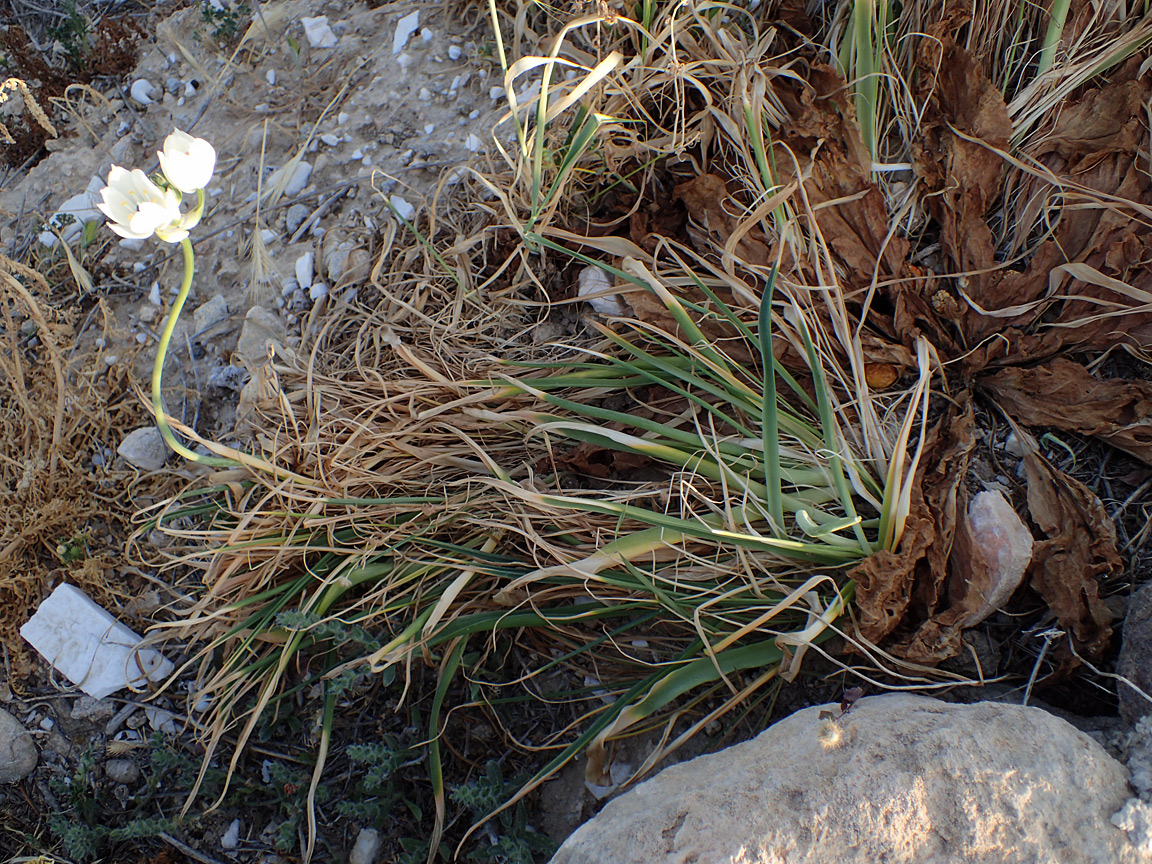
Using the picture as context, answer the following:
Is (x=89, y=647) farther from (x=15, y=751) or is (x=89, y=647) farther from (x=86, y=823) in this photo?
(x=86, y=823)

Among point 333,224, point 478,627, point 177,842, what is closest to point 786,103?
point 333,224

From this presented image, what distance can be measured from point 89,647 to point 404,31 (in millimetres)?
2067

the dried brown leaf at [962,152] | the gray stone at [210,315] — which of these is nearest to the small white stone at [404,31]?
the gray stone at [210,315]

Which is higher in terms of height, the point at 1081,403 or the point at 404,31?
the point at 404,31

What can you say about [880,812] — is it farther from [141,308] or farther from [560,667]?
[141,308]

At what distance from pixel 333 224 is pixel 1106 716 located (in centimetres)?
219

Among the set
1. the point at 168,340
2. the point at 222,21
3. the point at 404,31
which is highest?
the point at 222,21

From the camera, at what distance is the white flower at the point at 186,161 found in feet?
3.56

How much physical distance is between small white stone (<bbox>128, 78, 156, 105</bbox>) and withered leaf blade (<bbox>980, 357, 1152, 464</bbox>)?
113 inches

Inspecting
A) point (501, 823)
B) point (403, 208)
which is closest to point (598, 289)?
point (403, 208)

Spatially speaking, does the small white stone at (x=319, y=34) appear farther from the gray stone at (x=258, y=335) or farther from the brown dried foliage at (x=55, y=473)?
the brown dried foliage at (x=55, y=473)

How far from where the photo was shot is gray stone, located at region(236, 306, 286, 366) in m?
1.95

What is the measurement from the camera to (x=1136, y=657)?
1.15 metres

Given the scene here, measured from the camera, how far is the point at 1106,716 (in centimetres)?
121
